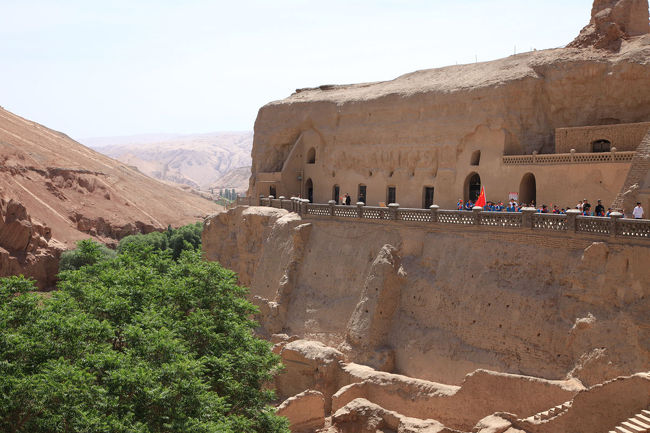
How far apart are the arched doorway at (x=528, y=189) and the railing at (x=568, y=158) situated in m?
0.72

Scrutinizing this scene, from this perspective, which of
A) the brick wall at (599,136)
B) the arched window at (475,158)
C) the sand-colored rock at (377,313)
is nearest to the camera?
the sand-colored rock at (377,313)

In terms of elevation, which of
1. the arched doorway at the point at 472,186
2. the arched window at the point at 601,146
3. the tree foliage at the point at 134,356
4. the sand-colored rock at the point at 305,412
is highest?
the arched window at the point at 601,146

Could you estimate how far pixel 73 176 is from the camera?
61906 millimetres

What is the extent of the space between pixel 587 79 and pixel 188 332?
17.6 metres

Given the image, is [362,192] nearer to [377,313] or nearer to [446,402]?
[377,313]

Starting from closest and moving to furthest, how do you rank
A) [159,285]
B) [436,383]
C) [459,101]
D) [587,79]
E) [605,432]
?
1. [605,432]
2. [159,285]
3. [436,383]
4. [587,79]
5. [459,101]

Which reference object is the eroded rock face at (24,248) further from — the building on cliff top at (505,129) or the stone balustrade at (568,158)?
the stone balustrade at (568,158)

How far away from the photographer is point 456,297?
2205cm

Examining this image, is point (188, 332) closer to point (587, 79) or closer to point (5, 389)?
point (5, 389)

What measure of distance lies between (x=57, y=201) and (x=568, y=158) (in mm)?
44966

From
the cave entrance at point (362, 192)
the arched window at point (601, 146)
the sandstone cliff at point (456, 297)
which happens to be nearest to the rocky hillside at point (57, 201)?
the sandstone cliff at point (456, 297)

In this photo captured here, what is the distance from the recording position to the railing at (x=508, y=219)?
18.5m

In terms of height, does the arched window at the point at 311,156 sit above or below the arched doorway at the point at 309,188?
above

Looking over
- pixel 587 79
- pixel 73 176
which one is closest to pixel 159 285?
pixel 587 79
